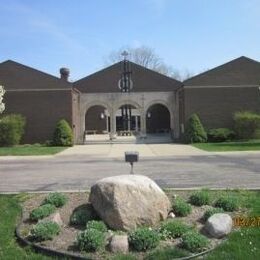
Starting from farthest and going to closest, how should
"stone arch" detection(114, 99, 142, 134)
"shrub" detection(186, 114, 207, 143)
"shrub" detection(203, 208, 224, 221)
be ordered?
"stone arch" detection(114, 99, 142, 134), "shrub" detection(186, 114, 207, 143), "shrub" detection(203, 208, 224, 221)

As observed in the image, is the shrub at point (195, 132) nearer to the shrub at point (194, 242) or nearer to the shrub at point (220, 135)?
the shrub at point (220, 135)

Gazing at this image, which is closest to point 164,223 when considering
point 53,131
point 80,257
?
point 80,257

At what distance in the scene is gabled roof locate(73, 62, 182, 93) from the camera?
2162 inches

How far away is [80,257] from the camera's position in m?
7.04

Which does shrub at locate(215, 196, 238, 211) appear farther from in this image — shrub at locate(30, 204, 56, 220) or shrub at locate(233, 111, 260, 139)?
shrub at locate(233, 111, 260, 139)

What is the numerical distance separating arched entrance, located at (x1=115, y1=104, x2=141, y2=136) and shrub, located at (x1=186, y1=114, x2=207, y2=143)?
51.9ft

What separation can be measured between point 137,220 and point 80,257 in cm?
134

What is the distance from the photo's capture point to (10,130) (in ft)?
126

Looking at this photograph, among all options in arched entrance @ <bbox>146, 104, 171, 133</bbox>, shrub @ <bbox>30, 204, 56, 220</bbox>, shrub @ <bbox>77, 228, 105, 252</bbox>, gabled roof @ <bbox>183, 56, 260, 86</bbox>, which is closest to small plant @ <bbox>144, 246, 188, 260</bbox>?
shrub @ <bbox>77, 228, 105, 252</bbox>

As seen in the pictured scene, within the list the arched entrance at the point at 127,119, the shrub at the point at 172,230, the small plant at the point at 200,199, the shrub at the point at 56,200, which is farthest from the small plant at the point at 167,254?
the arched entrance at the point at 127,119

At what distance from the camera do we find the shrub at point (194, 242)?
7.12 m

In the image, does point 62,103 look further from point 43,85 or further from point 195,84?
point 195,84

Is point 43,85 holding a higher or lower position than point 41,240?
higher
